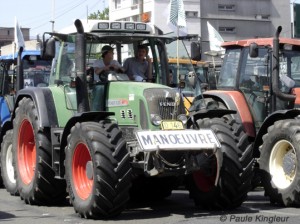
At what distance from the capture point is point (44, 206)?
11.9 metres

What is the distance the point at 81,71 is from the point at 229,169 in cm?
262

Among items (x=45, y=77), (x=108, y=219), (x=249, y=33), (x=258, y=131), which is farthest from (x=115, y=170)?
(x=249, y=33)

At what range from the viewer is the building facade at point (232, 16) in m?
59.0

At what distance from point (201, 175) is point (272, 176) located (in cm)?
145

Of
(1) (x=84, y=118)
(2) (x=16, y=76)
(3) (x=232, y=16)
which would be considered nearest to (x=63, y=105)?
(1) (x=84, y=118)

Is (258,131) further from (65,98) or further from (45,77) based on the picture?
(45,77)

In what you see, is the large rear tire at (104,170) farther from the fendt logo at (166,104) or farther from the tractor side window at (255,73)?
the tractor side window at (255,73)

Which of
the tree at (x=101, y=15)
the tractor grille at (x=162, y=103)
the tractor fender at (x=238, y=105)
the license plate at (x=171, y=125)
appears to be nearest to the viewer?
the license plate at (x=171, y=125)

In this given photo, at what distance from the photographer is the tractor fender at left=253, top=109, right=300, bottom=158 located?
39.6 ft

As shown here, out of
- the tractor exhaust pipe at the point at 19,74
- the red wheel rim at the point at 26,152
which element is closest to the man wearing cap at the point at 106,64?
the red wheel rim at the point at 26,152

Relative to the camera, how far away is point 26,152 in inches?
507

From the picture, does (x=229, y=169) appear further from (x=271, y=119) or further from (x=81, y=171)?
(x=271, y=119)

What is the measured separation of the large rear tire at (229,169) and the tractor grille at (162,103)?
43 cm

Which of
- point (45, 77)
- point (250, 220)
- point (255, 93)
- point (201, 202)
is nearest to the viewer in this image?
point (250, 220)
